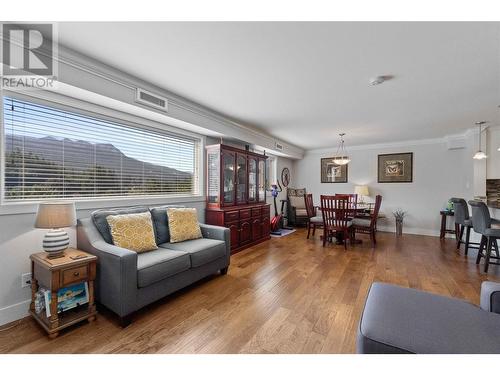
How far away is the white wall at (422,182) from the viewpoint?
5012 mm

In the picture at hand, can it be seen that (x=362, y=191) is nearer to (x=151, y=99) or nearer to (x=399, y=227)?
(x=399, y=227)

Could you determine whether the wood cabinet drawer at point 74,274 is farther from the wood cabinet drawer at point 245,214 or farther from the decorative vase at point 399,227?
the decorative vase at point 399,227

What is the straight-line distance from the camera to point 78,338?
1668 millimetres

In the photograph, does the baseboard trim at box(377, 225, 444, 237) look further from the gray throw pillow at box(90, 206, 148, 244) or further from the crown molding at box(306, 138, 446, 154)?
the gray throw pillow at box(90, 206, 148, 244)

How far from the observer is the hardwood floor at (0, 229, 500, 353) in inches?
63.1

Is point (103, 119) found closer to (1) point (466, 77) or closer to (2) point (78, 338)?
(2) point (78, 338)

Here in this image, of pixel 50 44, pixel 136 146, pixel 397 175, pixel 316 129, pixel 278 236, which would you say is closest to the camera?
pixel 50 44

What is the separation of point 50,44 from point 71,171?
45.8 inches

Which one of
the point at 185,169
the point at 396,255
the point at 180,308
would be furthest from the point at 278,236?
the point at 180,308

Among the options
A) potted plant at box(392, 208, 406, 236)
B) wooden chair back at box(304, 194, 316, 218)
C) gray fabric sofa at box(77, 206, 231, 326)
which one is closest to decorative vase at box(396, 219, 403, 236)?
potted plant at box(392, 208, 406, 236)

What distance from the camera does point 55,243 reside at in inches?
73.1

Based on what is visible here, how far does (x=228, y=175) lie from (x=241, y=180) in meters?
0.37

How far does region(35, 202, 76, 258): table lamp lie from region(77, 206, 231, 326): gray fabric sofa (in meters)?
0.24

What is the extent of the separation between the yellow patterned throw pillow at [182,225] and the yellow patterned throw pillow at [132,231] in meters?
0.29
